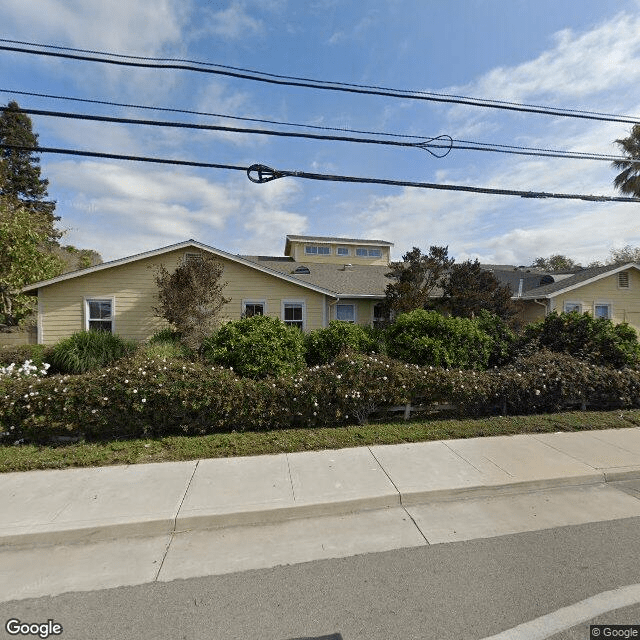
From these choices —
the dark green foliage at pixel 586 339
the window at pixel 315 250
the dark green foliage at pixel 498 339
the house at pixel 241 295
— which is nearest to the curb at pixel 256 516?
the dark green foliage at pixel 498 339

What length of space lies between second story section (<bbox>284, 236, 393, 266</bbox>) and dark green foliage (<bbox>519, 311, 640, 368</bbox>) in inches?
888

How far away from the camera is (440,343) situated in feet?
23.9

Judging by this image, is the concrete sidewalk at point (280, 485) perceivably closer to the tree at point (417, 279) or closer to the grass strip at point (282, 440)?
the grass strip at point (282, 440)

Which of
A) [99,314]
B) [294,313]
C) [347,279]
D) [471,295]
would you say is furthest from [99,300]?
[471,295]

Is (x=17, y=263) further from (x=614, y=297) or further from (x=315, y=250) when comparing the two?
(x=614, y=297)

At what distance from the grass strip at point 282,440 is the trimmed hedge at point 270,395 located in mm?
240

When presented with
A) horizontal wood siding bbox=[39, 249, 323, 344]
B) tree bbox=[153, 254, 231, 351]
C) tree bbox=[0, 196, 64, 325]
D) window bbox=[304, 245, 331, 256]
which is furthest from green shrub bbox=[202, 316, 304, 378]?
window bbox=[304, 245, 331, 256]

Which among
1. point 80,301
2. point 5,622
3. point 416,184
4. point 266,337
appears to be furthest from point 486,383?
point 80,301

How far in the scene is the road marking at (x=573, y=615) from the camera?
212cm

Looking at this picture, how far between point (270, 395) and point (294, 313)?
740 cm

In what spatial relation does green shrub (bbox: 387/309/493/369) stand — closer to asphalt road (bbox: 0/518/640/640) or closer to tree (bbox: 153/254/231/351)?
asphalt road (bbox: 0/518/640/640)

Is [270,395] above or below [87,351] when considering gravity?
below

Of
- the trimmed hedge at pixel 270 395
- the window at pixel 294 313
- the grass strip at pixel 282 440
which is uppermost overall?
the window at pixel 294 313

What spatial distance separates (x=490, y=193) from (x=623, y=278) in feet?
52.8
